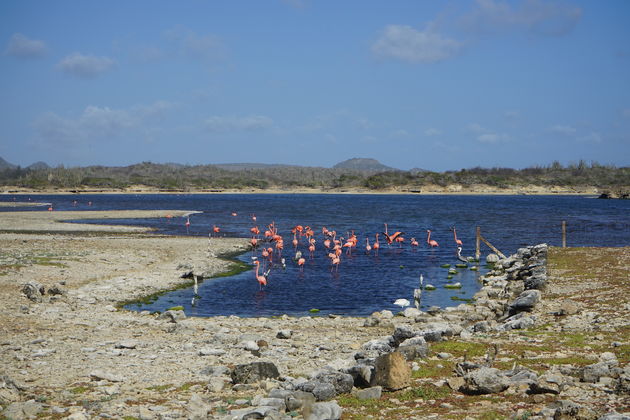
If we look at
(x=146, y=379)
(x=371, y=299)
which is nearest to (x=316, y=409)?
(x=146, y=379)

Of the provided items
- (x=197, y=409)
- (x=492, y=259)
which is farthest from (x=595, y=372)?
(x=492, y=259)

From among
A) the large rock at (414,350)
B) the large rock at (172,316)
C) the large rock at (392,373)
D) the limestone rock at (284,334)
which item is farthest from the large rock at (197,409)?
the large rock at (172,316)

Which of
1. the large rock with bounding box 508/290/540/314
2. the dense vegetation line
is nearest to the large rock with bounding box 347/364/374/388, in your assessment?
the large rock with bounding box 508/290/540/314

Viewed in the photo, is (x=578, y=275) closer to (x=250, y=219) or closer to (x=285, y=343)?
(x=285, y=343)

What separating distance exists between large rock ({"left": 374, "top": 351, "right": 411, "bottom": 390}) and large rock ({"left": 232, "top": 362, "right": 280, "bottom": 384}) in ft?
7.52

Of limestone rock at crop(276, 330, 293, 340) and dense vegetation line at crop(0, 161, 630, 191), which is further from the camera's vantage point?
dense vegetation line at crop(0, 161, 630, 191)

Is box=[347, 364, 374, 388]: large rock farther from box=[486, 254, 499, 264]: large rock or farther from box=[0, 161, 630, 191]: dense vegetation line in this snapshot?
box=[0, 161, 630, 191]: dense vegetation line

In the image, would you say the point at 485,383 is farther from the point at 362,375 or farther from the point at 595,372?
the point at 362,375

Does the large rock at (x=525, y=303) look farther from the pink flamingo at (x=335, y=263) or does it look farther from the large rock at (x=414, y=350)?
the pink flamingo at (x=335, y=263)

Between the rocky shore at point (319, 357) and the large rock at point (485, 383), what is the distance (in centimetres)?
2

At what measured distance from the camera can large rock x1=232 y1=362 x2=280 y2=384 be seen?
11.5 metres

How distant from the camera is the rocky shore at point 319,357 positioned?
9.63 meters

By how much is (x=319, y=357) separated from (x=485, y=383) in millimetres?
5048

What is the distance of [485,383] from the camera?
9.75 metres
